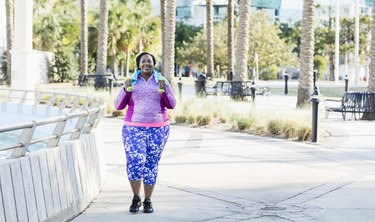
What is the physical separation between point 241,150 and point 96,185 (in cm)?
588

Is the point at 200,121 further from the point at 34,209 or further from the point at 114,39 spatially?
the point at 114,39

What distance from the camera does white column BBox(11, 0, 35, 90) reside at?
2431cm

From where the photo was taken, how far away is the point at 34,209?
6.87 metres

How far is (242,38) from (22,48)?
9.20m

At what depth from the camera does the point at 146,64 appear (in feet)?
27.3

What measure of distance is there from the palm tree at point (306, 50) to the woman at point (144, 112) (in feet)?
56.6

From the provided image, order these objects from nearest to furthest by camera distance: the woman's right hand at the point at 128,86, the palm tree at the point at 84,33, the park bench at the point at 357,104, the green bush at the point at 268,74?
the woman's right hand at the point at 128,86, the park bench at the point at 357,104, the palm tree at the point at 84,33, the green bush at the point at 268,74

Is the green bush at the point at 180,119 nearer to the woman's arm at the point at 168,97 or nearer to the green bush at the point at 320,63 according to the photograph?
the woman's arm at the point at 168,97

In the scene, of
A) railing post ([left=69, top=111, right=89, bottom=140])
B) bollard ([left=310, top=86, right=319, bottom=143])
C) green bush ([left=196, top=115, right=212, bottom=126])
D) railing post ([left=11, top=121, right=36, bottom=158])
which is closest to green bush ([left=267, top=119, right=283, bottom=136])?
bollard ([left=310, top=86, right=319, bottom=143])

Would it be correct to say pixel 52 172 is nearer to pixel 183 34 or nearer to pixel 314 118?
pixel 314 118

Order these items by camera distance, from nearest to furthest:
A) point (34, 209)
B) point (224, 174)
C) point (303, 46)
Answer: point (34, 209) < point (224, 174) < point (303, 46)

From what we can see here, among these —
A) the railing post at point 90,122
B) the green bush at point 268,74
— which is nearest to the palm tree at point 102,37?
the railing post at point 90,122

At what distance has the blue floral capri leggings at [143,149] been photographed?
8336 millimetres

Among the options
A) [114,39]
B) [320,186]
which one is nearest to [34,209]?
[320,186]
